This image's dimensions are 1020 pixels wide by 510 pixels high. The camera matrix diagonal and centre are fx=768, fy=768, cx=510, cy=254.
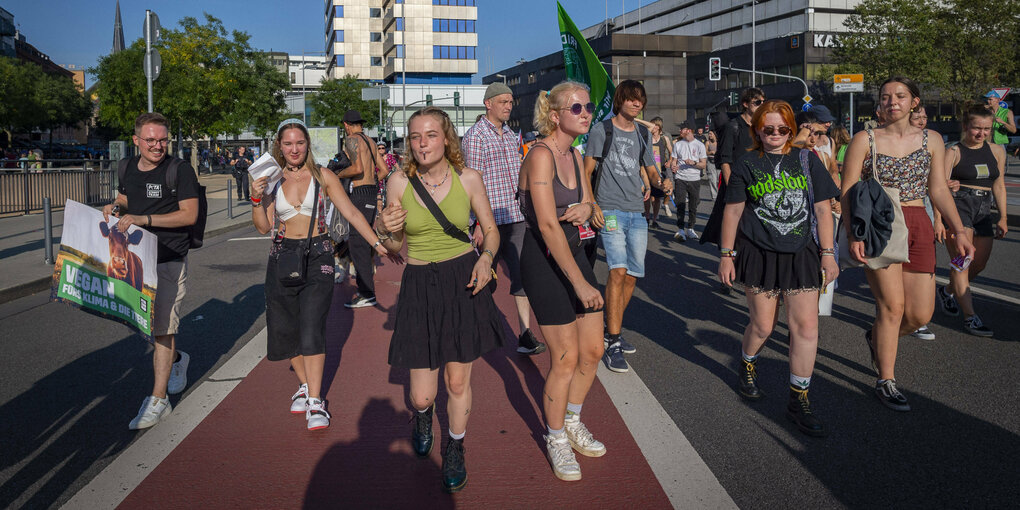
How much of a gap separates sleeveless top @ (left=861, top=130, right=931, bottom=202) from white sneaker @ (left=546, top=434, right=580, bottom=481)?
8.97 feet

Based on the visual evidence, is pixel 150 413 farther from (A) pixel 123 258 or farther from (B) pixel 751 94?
(B) pixel 751 94

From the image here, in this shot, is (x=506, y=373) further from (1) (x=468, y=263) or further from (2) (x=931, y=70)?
(2) (x=931, y=70)

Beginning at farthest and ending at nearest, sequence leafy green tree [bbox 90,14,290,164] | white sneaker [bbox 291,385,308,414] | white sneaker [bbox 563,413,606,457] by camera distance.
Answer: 1. leafy green tree [bbox 90,14,290,164]
2. white sneaker [bbox 291,385,308,414]
3. white sneaker [bbox 563,413,606,457]

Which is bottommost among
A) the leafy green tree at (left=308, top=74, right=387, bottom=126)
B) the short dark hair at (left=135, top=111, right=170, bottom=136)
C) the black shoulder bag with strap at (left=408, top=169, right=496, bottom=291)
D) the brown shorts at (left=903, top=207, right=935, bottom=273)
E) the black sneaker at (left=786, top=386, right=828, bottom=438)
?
the black sneaker at (left=786, top=386, right=828, bottom=438)

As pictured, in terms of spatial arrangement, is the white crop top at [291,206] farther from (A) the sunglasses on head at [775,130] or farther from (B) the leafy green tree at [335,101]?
(B) the leafy green tree at [335,101]

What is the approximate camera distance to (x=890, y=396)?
4.54 metres

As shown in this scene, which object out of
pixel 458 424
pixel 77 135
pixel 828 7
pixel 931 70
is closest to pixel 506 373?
pixel 458 424

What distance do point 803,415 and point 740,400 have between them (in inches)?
22.0

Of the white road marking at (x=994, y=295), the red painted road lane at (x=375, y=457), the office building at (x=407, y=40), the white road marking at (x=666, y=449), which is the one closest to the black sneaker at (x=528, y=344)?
the red painted road lane at (x=375, y=457)

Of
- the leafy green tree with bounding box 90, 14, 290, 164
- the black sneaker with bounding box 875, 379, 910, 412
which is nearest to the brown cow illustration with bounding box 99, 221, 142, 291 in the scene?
the black sneaker with bounding box 875, 379, 910, 412

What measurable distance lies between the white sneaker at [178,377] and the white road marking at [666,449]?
9.19ft

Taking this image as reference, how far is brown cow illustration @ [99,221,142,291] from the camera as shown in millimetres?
4473

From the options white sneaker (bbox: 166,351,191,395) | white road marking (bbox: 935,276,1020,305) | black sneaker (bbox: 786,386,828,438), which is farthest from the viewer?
white road marking (bbox: 935,276,1020,305)

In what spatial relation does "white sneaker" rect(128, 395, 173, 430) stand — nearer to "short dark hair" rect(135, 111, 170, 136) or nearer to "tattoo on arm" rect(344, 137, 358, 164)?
"short dark hair" rect(135, 111, 170, 136)
